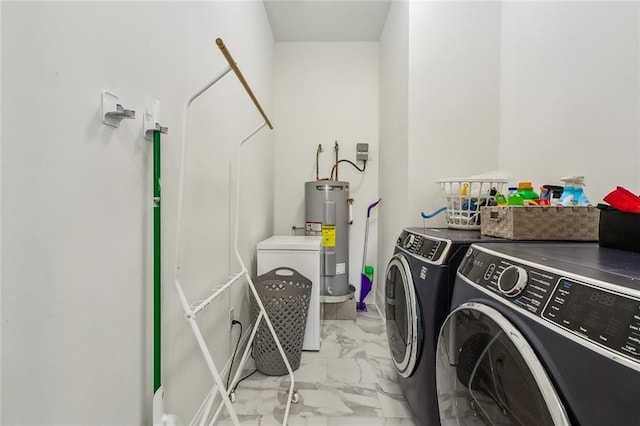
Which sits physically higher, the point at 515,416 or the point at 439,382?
the point at 515,416

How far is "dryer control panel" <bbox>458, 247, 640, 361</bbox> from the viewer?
39cm

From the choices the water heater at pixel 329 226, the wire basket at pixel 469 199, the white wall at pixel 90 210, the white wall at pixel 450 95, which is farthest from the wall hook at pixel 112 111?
the water heater at pixel 329 226

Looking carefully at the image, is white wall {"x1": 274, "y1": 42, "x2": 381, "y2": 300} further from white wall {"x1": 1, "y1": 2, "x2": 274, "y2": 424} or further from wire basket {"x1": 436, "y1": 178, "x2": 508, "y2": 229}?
white wall {"x1": 1, "y1": 2, "x2": 274, "y2": 424}

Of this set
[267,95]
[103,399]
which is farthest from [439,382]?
[267,95]

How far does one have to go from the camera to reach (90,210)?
2.04 ft

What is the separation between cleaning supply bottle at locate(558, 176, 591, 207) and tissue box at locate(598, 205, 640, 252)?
0.28 m

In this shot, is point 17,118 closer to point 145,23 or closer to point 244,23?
point 145,23

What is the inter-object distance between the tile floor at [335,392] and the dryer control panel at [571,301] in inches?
39.5

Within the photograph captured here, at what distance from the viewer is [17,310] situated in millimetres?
477

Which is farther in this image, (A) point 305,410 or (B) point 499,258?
(A) point 305,410

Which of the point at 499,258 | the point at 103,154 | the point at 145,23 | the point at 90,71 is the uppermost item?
the point at 145,23

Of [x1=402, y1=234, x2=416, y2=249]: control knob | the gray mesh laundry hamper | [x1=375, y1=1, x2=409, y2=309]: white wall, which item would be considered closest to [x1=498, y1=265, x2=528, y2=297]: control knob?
[x1=402, y1=234, x2=416, y2=249]: control knob

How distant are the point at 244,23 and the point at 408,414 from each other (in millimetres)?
2345

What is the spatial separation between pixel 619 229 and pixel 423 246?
55 centimetres
